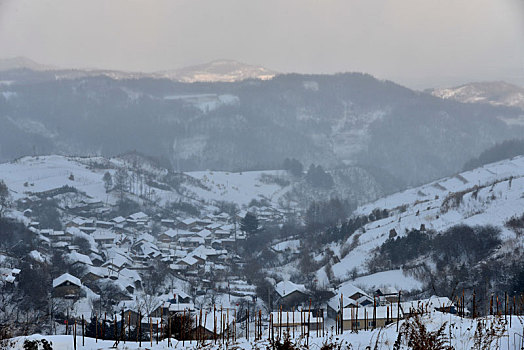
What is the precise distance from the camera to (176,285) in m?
25.8

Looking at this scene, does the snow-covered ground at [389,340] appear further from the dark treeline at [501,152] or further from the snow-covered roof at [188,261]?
the dark treeline at [501,152]

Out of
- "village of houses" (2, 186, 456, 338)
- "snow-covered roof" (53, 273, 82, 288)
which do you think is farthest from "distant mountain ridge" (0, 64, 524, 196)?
"snow-covered roof" (53, 273, 82, 288)

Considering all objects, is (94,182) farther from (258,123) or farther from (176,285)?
(258,123)

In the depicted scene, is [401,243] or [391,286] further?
[401,243]

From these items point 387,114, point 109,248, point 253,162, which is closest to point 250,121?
point 253,162

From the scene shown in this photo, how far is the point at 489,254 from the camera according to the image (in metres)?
24.2

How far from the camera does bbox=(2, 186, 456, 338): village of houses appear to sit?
16656 millimetres

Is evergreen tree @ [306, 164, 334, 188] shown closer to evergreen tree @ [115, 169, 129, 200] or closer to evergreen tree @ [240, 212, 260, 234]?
evergreen tree @ [115, 169, 129, 200]

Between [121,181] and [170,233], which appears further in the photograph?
[121,181]

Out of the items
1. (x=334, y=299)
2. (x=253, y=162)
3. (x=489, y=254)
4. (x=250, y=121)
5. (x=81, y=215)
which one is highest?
(x=250, y=121)

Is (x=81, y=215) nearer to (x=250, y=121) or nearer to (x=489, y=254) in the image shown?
(x=489, y=254)

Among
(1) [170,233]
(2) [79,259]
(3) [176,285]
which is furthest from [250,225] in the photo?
(2) [79,259]

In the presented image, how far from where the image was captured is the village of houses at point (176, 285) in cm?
1666

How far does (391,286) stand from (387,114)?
127218 millimetres
